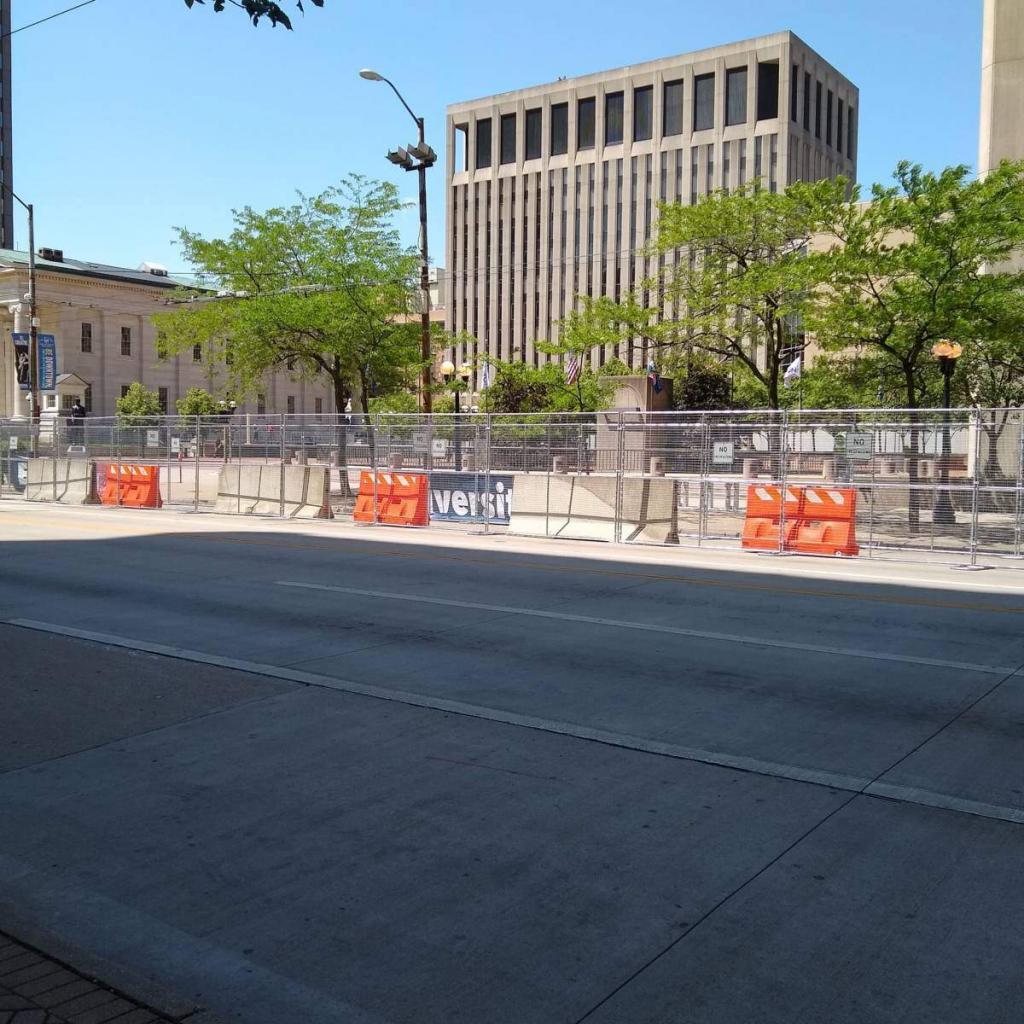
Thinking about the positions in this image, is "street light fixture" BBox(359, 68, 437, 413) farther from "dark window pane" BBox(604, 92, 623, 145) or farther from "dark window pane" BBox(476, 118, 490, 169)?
"dark window pane" BBox(476, 118, 490, 169)

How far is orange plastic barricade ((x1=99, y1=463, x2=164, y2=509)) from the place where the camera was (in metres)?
27.2

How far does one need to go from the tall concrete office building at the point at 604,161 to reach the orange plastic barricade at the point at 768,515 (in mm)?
73225

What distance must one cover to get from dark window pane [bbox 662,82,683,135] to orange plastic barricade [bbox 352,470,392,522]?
8309 cm

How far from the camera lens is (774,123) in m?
92.1

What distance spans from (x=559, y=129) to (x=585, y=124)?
8.85 feet

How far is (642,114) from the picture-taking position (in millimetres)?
99562

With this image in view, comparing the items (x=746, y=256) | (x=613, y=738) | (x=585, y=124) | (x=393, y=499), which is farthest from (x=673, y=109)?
(x=613, y=738)

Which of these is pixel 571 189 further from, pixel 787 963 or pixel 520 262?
pixel 787 963

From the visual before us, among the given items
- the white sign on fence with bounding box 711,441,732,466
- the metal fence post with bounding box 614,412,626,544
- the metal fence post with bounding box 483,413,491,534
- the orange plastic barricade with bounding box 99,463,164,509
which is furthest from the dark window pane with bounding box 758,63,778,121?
the white sign on fence with bounding box 711,441,732,466

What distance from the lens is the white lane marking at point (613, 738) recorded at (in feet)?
18.4

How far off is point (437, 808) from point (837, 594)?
8.71m

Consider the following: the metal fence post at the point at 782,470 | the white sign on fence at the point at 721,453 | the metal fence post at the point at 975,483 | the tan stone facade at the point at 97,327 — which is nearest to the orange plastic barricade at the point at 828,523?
the metal fence post at the point at 782,470

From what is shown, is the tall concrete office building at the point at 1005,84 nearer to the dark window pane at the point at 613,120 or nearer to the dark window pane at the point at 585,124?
the dark window pane at the point at 613,120

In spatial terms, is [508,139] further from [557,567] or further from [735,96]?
[557,567]
